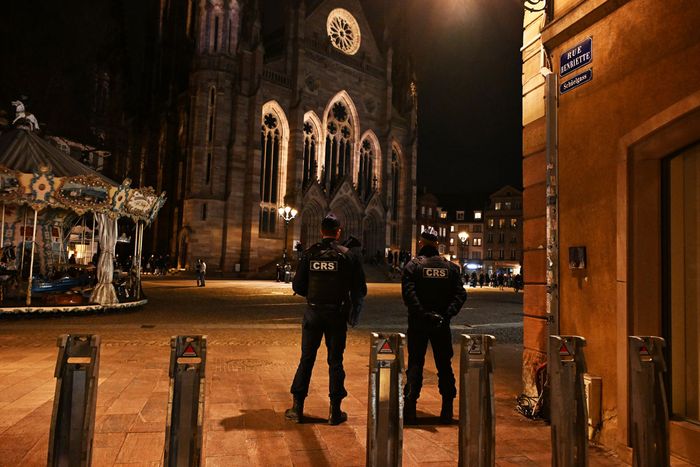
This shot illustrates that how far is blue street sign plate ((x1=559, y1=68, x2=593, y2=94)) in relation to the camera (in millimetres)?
4551

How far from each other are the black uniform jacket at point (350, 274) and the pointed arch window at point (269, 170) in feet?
117

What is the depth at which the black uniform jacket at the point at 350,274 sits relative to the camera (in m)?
4.84

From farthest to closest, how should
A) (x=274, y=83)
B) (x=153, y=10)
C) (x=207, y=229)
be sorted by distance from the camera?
(x=153, y=10) < (x=274, y=83) < (x=207, y=229)

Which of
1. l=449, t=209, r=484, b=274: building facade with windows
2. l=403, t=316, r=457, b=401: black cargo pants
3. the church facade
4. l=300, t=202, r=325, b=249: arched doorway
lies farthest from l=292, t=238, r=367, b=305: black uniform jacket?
l=449, t=209, r=484, b=274: building facade with windows

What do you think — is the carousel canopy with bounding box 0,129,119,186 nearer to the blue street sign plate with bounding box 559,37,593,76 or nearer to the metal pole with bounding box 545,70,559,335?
the metal pole with bounding box 545,70,559,335

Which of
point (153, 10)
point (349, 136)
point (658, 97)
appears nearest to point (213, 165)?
point (349, 136)

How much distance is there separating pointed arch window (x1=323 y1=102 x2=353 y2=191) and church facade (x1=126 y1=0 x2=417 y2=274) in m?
0.11

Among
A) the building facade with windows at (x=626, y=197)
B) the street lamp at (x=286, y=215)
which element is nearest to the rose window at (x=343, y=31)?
the street lamp at (x=286, y=215)

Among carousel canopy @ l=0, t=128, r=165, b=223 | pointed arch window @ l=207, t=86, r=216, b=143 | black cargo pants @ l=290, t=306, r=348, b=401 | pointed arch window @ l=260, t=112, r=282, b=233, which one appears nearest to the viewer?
black cargo pants @ l=290, t=306, r=348, b=401

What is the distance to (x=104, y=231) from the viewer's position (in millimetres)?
15688

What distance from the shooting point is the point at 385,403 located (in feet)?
9.98

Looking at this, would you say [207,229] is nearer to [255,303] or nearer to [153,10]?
[255,303]

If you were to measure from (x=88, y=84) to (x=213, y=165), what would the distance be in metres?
15.2

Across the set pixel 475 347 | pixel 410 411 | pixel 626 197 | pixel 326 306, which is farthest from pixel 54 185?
pixel 626 197
